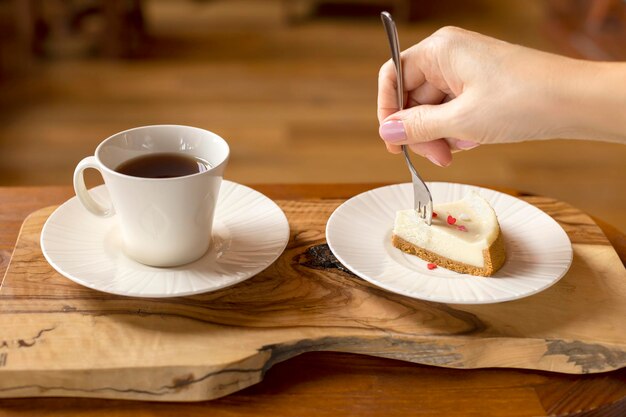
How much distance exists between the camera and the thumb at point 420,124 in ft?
3.17

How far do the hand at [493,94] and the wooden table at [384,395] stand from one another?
29 cm

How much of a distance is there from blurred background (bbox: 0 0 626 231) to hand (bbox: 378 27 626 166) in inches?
61.2

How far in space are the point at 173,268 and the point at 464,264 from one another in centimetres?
35

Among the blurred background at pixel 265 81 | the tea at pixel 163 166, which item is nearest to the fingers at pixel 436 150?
the tea at pixel 163 166

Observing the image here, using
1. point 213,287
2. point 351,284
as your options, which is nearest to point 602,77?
point 351,284

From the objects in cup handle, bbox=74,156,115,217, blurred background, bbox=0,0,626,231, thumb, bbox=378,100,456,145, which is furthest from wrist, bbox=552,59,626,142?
blurred background, bbox=0,0,626,231

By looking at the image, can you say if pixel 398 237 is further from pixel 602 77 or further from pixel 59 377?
pixel 59 377

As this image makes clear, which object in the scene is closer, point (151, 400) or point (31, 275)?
point (151, 400)

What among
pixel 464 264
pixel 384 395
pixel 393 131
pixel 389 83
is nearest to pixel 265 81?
pixel 389 83

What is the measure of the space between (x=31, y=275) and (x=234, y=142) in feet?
6.33

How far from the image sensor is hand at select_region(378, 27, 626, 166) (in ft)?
2.96

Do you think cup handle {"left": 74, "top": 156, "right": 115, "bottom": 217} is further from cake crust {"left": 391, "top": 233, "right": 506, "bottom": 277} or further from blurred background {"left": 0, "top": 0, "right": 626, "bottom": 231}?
blurred background {"left": 0, "top": 0, "right": 626, "bottom": 231}

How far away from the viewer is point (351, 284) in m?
0.95

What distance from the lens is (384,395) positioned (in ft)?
2.70
